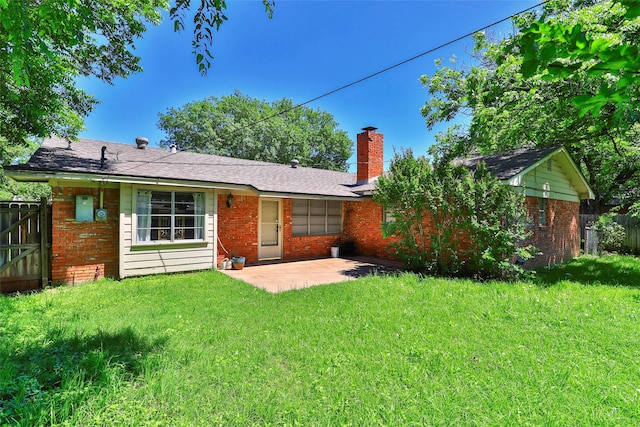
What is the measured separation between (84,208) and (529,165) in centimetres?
1166

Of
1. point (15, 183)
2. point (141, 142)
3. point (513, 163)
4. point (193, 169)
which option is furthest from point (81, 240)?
point (15, 183)

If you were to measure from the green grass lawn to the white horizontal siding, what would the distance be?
4.95ft

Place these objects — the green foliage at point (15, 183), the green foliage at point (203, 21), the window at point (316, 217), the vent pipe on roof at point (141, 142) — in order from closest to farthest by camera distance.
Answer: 1. the green foliage at point (203, 21)
2. the vent pipe on roof at point (141, 142)
3. the window at point (316, 217)
4. the green foliage at point (15, 183)

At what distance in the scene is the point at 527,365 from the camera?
11.1 ft

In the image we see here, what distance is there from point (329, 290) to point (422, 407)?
3.83 metres

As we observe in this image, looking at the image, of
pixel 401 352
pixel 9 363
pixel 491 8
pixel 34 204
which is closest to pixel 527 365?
pixel 401 352

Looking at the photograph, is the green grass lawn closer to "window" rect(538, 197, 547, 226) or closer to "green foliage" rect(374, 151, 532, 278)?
"green foliage" rect(374, 151, 532, 278)

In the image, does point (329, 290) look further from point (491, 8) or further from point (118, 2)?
point (118, 2)

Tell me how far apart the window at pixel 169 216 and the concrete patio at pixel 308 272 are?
160 centimetres

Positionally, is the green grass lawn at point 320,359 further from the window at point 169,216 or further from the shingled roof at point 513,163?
the shingled roof at point 513,163

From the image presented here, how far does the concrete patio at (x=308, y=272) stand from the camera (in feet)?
24.3

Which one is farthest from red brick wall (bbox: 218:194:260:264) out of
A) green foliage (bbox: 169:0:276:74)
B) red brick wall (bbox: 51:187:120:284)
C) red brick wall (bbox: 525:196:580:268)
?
red brick wall (bbox: 525:196:580:268)

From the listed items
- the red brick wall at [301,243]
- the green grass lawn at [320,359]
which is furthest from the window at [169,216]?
the red brick wall at [301,243]

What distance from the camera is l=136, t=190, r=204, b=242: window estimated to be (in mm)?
7688
